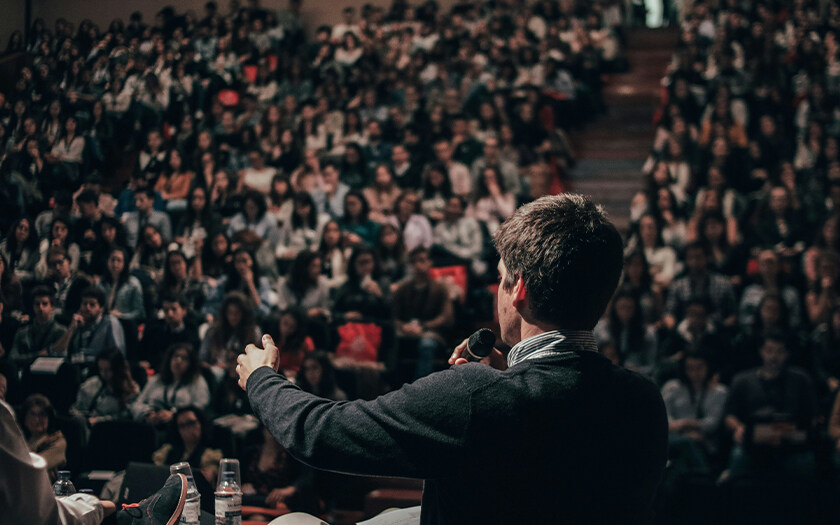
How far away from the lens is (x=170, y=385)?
4.80 meters

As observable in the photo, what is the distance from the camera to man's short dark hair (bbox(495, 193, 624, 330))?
1160 mm

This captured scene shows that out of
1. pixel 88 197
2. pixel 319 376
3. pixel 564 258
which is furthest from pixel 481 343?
pixel 88 197

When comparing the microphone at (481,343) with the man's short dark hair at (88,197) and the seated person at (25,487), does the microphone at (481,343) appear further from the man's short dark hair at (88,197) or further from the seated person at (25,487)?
the man's short dark hair at (88,197)

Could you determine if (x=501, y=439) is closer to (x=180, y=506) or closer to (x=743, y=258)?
(x=180, y=506)

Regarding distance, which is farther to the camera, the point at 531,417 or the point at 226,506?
the point at 226,506

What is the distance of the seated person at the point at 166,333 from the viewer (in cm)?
523

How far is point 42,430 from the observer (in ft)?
15.0

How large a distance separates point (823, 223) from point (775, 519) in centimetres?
233

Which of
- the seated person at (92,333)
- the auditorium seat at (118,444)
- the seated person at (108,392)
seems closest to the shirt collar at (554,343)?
the auditorium seat at (118,444)

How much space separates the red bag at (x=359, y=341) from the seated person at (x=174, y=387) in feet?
2.64

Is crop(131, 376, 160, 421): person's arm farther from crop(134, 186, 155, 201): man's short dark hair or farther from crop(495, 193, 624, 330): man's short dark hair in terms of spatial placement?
crop(495, 193, 624, 330): man's short dark hair

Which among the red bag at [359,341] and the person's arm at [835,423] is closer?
the person's arm at [835,423]

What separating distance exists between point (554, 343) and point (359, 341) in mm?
3814

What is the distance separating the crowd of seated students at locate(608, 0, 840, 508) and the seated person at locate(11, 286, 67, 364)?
337cm
